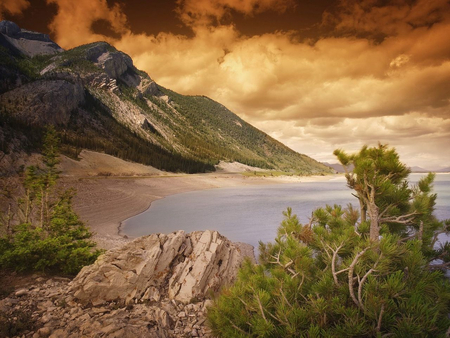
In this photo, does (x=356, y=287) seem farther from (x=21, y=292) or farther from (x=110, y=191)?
(x=110, y=191)

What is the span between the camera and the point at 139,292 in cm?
634

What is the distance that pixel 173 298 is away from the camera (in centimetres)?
640

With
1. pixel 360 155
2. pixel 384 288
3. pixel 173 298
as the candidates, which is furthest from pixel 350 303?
pixel 173 298

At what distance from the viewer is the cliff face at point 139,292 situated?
16.5 ft

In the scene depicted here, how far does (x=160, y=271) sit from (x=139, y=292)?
2.55 feet

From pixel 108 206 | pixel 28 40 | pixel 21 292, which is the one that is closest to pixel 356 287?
pixel 21 292

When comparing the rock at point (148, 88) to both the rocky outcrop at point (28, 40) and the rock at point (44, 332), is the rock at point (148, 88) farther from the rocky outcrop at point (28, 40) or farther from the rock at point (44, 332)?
the rock at point (44, 332)

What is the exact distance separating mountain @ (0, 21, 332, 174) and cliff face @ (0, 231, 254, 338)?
4277cm

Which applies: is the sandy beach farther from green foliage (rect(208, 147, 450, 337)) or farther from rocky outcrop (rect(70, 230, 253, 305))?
green foliage (rect(208, 147, 450, 337))

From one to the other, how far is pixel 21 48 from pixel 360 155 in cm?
23750

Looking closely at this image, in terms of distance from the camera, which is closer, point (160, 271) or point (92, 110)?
point (160, 271)

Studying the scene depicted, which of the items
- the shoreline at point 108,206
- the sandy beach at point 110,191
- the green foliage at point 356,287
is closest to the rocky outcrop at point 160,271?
the green foliage at point 356,287

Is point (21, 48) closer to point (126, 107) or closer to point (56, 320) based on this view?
point (126, 107)

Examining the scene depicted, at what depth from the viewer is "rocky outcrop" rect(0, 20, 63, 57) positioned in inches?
6796
